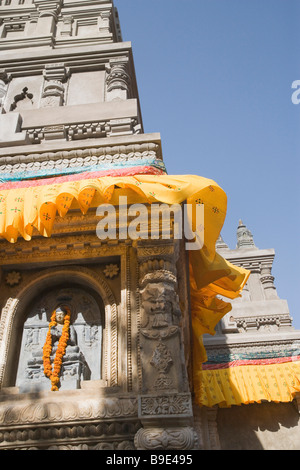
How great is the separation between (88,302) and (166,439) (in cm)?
228

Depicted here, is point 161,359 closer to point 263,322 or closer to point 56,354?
point 56,354

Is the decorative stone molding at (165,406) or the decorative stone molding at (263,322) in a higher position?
the decorative stone molding at (263,322)

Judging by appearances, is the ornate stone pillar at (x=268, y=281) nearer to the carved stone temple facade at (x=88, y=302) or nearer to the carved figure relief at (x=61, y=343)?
the carved stone temple facade at (x=88, y=302)

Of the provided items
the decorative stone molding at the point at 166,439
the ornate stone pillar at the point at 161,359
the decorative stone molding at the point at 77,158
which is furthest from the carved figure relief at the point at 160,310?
the decorative stone molding at the point at 77,158

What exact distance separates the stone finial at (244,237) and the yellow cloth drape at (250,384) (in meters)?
5.62

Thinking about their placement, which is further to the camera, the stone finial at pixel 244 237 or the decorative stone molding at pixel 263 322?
the stone finial at pixel 244 237

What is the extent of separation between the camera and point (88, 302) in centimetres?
573

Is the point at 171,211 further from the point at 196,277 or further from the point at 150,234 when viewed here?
the point at 196,277

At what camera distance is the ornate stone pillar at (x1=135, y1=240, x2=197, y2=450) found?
4.07m

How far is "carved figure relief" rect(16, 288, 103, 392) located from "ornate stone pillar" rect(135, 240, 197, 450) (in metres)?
0.91

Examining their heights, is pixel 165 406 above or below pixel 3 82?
below

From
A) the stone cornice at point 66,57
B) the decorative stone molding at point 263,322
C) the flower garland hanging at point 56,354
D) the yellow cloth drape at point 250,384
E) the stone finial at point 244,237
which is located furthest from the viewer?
the stone finial at point 244,237

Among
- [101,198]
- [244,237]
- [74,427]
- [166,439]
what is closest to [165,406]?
[166,439]

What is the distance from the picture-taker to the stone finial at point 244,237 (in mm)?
15656
